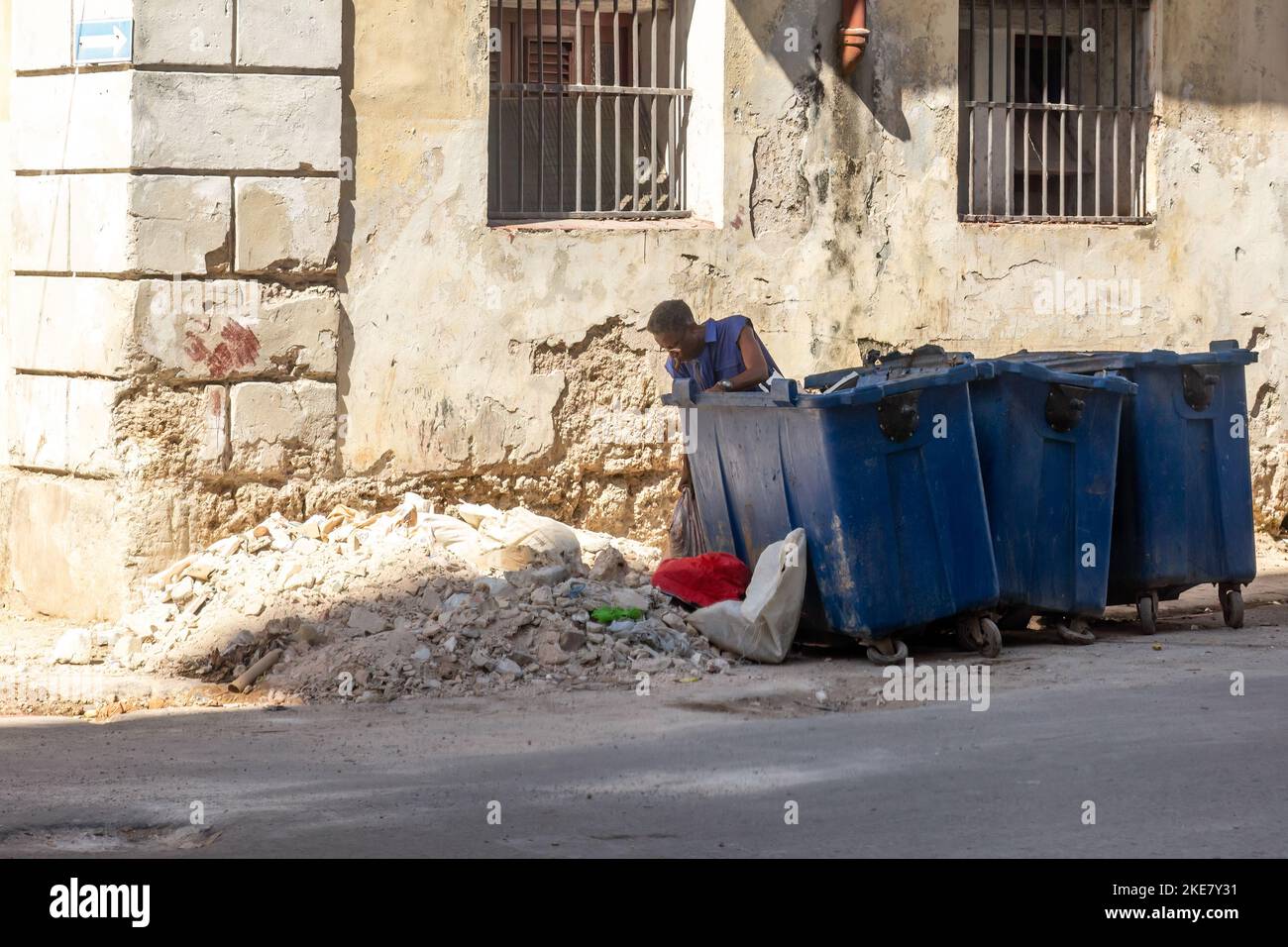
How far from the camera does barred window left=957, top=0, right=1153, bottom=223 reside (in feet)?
33.6

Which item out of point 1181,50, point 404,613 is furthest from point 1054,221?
point 404,613

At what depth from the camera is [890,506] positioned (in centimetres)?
706

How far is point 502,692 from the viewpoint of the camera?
22.7 feet

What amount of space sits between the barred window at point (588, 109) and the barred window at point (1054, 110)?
5.83 ft

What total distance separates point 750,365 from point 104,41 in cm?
337

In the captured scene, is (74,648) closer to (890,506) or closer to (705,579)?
(705,579)

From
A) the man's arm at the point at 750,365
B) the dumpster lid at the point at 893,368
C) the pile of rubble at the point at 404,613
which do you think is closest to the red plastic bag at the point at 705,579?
the pile of rubble at the point at 404,613

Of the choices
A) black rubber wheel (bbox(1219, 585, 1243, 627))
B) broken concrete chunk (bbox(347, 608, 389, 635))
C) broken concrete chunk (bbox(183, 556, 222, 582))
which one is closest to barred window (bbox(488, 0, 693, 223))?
broken concrete chunk (bbox(183, 556, 222, 582))

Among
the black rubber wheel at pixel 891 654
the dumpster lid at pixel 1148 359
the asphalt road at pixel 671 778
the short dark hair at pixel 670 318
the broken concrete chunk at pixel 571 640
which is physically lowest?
the asphalt road at pixel 671 778

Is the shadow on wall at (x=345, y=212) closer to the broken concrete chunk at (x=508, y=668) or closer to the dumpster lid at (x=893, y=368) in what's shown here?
the broken concrete chunk at (x=508, y=668)

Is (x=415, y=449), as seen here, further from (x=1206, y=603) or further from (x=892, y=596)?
(x=1206, y=603)

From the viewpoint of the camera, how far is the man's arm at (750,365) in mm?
7879

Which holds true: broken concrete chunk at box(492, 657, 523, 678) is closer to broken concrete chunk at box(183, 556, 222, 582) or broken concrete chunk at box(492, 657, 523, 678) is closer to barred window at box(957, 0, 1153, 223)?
broken concrete chunk at box(183, 556, 222, 582)
